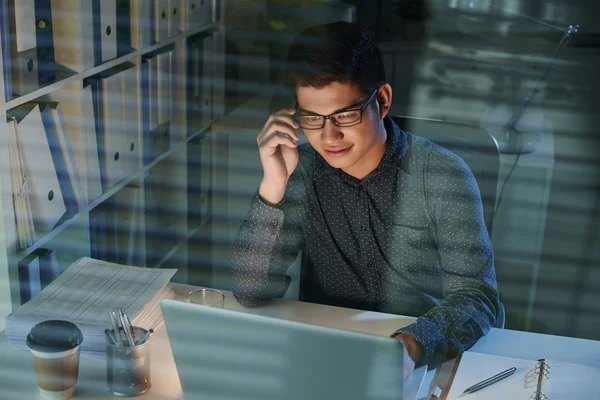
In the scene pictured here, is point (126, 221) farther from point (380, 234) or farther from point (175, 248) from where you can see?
point (380, 234)

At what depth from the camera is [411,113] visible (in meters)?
2.52

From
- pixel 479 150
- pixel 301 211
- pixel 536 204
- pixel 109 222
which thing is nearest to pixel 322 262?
pixel 301 211

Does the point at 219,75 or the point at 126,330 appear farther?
the point at 219,75

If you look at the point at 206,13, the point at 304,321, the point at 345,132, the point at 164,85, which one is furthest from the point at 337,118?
the point at 206,13

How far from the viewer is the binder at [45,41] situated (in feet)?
5.02

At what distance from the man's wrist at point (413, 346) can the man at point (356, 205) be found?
0.17 metres

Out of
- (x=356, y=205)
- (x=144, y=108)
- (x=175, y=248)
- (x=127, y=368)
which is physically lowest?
(x=175, y=248)

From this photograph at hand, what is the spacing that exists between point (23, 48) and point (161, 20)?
0.70m

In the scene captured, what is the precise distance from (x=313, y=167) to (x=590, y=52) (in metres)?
1.11

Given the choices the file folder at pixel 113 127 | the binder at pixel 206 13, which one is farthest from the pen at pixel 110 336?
the binder at pixel 206 13

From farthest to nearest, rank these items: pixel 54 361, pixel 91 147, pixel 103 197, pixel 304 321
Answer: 1. pixel 103 197
2. pixel 91 147
3. pixel 304 321
4. pixel 54 361

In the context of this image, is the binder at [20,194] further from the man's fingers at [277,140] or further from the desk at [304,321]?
the man's fingers at [277,140]

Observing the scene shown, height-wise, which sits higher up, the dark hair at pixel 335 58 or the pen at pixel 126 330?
the dark hair at pixel 335 58

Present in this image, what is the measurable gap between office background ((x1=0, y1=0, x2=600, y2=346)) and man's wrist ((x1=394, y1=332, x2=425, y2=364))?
37.1 inches
